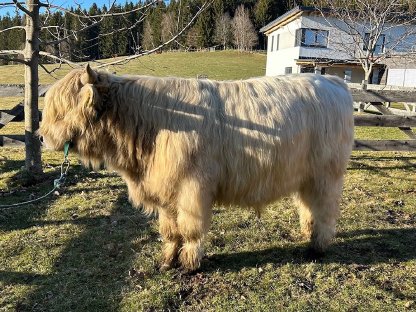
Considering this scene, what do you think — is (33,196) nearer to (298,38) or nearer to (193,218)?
(193,218)

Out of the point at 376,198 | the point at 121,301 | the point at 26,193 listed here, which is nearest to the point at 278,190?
the point at 121,301

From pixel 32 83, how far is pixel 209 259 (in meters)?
4.17

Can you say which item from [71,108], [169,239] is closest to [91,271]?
[169,239]

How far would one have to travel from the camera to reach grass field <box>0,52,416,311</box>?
3475 mm

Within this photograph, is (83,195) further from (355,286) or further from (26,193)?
(355,286)

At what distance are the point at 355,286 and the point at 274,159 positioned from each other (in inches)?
58.2

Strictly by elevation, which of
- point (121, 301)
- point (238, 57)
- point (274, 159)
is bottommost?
point (121, 301)

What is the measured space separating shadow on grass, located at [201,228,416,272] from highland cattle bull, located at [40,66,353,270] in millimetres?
452

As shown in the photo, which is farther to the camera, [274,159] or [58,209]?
[58,209]

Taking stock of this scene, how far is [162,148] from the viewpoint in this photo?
350cm

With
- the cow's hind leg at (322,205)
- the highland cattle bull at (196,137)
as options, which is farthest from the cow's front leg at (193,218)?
the cow's hind leg at (322,205)

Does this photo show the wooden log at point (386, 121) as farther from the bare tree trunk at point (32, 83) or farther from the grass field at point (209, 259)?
the bare tree trunk at point (32, 83)

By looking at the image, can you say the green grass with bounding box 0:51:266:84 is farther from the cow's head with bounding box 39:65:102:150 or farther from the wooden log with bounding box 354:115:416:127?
the cow's head with bounding box 39:65:102:150

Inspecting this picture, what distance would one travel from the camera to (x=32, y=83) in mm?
6109
